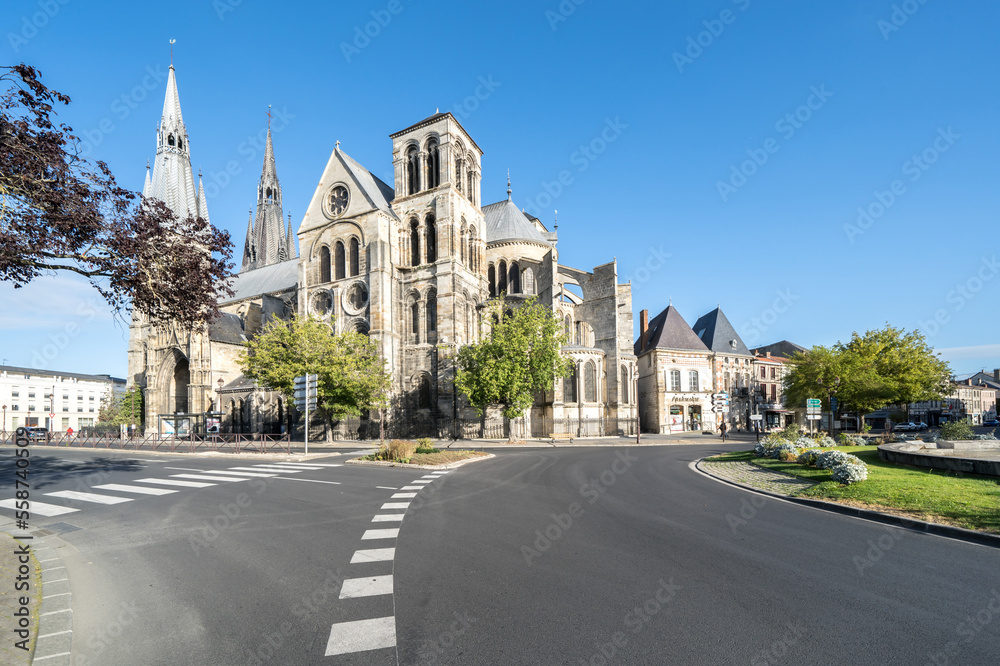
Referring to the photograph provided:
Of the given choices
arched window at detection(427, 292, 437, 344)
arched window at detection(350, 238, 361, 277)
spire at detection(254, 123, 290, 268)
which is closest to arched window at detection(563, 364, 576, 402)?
arched window at detection(427, 292, 437, 344)

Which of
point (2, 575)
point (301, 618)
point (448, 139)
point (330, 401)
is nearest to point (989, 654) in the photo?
point (301, 618)

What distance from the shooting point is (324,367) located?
29062 mm

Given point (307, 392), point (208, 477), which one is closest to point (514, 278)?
point (307, 392)

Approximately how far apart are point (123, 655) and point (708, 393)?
159ft

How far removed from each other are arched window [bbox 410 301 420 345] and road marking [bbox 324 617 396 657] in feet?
109

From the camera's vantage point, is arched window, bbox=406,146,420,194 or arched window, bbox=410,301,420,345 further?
arched window, bbox=406,146,420,194

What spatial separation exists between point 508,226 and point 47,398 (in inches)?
3208

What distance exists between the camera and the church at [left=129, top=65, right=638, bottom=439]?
117ft

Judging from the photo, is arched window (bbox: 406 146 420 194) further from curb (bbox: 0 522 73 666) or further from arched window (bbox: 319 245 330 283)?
curb (bbox: 0 522 73 666)

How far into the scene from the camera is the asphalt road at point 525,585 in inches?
156

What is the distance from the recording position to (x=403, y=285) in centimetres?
3775

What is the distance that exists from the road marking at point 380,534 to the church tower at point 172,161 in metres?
60.0

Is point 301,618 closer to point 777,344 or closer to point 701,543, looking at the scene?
point 701,543

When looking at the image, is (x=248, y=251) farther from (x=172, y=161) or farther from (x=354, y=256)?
(x=354, y=256)
